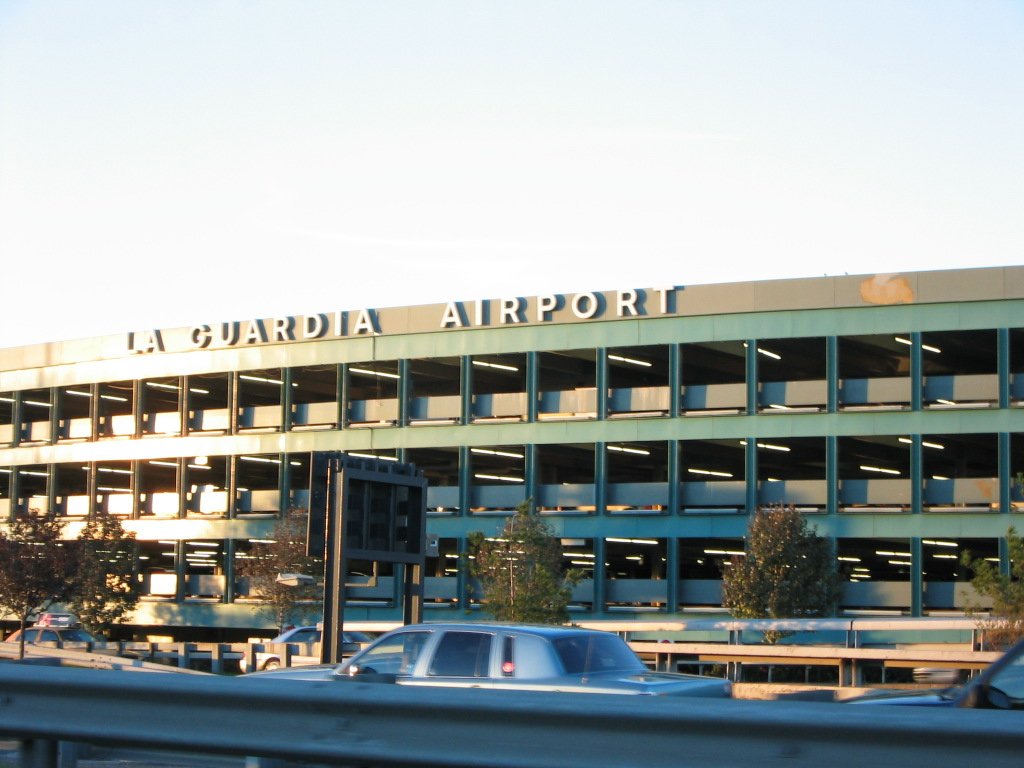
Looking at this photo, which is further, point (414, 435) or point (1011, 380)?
point (414, 435)

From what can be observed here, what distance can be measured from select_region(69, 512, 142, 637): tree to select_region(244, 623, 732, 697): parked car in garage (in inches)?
1372

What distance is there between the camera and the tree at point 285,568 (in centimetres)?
4303

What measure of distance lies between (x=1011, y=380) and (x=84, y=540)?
29959mm

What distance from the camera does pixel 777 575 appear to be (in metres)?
37.5

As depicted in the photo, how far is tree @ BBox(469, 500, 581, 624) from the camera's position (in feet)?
121

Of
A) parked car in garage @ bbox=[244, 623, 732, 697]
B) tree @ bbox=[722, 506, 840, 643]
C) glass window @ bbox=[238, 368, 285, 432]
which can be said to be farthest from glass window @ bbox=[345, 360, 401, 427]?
parked car in garage @ bbox=[244, 623, 732, 697]


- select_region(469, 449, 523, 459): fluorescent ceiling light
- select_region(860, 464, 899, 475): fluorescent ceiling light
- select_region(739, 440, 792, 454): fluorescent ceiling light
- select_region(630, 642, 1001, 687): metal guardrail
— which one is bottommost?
select_region(630, 642, 1001, 687): metal guardrail

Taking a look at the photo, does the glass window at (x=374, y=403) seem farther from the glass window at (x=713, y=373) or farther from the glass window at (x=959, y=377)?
the glass window at (x=959, y=377)

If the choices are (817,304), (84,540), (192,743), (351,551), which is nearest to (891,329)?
(817,304)

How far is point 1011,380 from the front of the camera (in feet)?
132

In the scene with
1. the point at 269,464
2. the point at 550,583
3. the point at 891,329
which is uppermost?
the point at 891,329

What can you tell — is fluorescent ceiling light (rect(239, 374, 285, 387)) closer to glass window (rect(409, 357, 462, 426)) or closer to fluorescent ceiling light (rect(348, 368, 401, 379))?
fluorescent ceiling light (rect(348, 368, 401, 379))

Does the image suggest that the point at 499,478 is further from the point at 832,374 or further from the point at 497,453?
the point at 832,374

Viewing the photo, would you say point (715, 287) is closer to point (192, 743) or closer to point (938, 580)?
point (938, 580)
